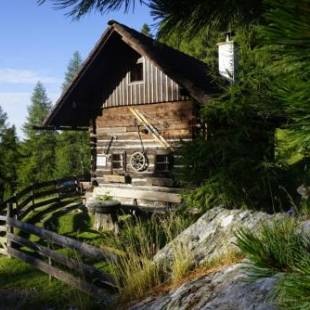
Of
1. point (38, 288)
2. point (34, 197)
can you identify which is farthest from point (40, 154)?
point (38, 288)

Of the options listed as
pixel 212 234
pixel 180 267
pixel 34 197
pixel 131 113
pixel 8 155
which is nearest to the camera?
pixel 180 267

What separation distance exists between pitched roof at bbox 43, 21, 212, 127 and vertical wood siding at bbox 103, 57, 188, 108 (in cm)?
52

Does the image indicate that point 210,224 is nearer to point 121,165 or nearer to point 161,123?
point 161,123

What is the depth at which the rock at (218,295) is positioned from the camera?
3.18 meters

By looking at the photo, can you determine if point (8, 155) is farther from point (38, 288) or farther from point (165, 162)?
point (38, 288)

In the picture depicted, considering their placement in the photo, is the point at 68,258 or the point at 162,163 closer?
the point at 68,258

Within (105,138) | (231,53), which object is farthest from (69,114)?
(231,53)

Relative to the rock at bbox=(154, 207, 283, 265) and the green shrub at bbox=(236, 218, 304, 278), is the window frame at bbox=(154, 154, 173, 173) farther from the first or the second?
the green shrub at bbox=(236, 218, 304, 278)

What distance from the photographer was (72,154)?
43906mm

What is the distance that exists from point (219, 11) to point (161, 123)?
450 inches

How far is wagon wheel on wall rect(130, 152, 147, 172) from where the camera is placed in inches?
579

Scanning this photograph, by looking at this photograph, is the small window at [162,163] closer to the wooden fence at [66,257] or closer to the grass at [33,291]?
the wooden fence at [66,257]

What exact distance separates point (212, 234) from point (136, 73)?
10550mm

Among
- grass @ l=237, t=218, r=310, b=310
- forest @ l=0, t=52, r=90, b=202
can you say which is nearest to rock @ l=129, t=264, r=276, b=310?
grass @ l=237, t=218, r=310, b=310
